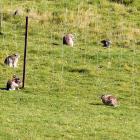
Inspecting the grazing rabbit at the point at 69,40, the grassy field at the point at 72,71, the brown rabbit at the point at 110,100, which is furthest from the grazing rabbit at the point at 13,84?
the grazing rabbit at the point at 69,40

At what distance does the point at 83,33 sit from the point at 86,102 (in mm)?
10628

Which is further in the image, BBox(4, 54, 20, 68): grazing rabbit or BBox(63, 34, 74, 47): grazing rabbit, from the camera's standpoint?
BBox(63, 34, 74, 47): grazing rabbit

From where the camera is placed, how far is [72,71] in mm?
23172

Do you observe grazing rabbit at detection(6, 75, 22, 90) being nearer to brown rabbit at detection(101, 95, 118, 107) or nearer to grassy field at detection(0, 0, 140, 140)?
grassy field at detection(0, 0, 140, 140)

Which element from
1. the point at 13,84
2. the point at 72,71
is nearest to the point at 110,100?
the point at 13,84

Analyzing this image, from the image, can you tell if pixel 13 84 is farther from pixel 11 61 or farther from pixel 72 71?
pixel 72 71

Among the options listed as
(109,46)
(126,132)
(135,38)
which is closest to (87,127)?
(126,132)

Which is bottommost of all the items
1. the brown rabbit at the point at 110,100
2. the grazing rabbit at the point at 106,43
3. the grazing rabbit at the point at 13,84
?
the brown rabbit at the point at 110,100

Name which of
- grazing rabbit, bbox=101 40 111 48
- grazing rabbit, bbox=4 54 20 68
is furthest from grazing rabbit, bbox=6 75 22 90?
grazing rabbit, bbox=101 40 111 48

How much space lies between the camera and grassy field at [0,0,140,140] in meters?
15.8

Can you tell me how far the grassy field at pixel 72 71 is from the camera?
15844 mm

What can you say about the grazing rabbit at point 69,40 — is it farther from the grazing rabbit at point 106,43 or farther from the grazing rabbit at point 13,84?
the grazing rabbit at point 13,84

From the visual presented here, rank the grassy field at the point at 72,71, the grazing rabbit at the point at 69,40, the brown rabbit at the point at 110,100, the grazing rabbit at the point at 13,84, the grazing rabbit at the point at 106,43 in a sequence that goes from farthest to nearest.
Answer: the grazing rabbit at the point at 106,43, the grazing rabbit at the point at 69,40, the grazing rabbit at the point at 13,84, the brown rabbit at the point at 110,100, the grassy field at the point at 72,71

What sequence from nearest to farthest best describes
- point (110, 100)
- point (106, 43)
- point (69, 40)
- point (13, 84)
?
point (110, 100), point (13, 84), point (69, 40), point (106, 43)
